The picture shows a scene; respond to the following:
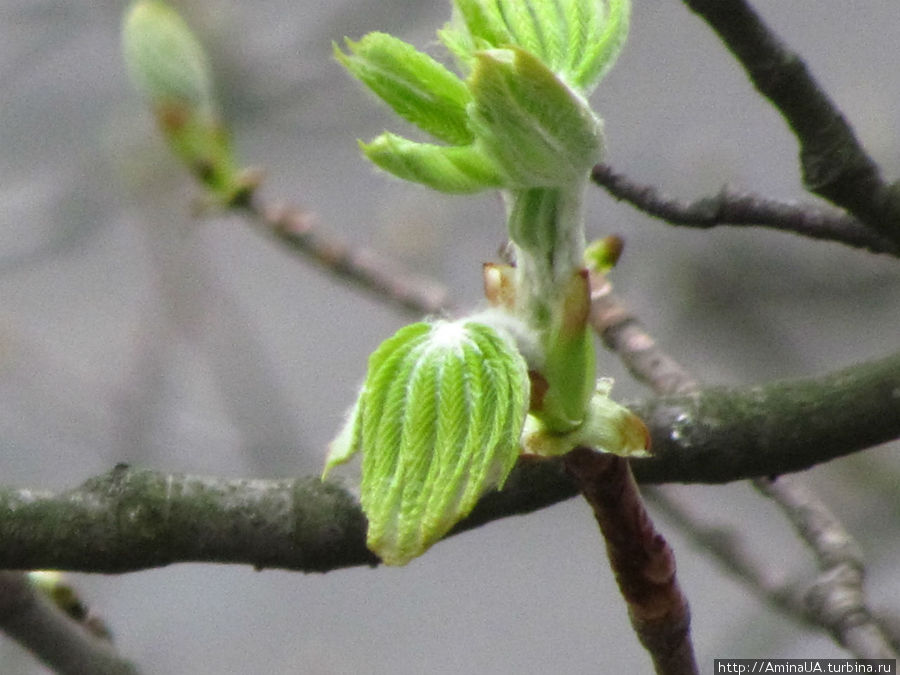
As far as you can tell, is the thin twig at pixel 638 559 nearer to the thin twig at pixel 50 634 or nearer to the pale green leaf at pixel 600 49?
the pale green leaf at pixel 600 49

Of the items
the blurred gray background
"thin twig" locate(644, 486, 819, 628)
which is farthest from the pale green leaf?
the blurred gray background

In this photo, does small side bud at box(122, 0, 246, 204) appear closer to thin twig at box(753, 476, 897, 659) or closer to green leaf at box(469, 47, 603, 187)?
thin twig at box(753, 476, 897, 659)

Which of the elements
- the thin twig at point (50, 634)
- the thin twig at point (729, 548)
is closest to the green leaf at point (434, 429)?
the thin twig at point (50, 634)

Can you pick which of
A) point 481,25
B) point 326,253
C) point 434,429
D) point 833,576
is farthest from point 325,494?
point 326,253

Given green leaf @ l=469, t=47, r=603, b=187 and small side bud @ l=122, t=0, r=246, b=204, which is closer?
green leaf @ l=469, t=47, r=603, b=187

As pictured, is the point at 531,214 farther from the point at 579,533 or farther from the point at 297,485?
the point at 579,533
